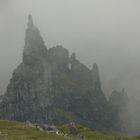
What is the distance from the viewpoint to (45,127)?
151 meters

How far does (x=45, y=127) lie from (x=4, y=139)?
2538 inches

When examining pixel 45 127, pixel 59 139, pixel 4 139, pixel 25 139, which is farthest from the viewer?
pixel 45 127

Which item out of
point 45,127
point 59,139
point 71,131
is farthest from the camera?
point 71,131

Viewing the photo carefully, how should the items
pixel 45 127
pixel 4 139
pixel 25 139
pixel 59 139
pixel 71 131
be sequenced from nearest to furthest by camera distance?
pixel 4 139
pixel 25 139
pixel 59 139
pixel 45 127
pixel 71 131

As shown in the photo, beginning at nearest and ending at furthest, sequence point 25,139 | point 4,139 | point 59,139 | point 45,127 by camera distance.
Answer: point 4,139
point 25,139
point 59,139
point 45,127

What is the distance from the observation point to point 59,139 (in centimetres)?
10556

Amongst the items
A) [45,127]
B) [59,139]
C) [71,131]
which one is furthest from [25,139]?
[71,131]

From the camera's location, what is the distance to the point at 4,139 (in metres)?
86.7

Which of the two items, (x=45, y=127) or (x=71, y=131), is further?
(x=71, y=131)

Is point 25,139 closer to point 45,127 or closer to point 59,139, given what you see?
point 59,139

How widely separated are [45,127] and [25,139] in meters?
58.2

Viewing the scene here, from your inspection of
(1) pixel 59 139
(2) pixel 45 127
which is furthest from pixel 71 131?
(1) pixel 59 139

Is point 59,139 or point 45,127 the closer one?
point 59,139

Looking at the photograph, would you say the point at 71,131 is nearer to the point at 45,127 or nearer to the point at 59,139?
the point at 45,127
